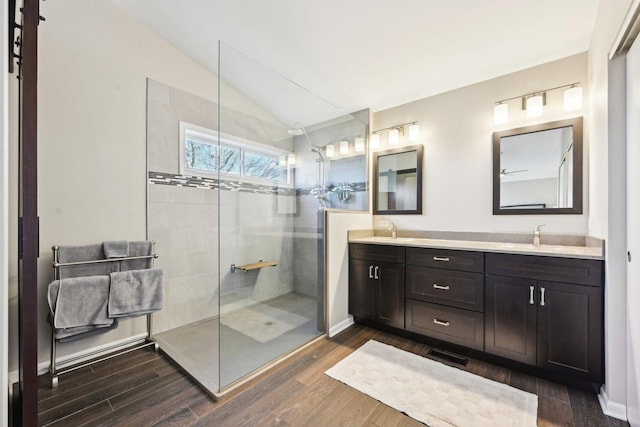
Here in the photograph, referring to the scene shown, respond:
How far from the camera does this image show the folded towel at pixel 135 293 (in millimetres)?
2025

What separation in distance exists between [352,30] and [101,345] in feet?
10.9

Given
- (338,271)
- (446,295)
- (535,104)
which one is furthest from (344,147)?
(446,295)

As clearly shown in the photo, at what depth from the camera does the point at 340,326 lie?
2791 mm

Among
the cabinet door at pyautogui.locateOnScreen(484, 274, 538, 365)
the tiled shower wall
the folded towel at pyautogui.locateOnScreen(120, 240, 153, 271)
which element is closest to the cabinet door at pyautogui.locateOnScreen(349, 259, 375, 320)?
the tiled shower wall

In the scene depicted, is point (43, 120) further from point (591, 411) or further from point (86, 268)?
point (591, 411)

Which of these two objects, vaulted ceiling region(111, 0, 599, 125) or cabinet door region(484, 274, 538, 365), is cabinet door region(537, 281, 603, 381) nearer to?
cabinet door region(484, 274, 538, 365)

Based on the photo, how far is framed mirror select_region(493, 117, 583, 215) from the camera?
229 centimetres

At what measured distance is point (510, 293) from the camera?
Answer: 2064 millimetres

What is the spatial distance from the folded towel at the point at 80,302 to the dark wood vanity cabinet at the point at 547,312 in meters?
2.89

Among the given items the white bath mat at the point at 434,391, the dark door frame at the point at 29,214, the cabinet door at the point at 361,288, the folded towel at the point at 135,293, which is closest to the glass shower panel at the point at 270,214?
the cabinet door at the point at 361,288

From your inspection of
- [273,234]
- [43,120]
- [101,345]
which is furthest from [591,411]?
[43,120]

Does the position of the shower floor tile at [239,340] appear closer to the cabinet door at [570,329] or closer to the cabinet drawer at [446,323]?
the cabinet drawer at [446,323]

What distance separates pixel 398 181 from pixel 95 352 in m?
3.32

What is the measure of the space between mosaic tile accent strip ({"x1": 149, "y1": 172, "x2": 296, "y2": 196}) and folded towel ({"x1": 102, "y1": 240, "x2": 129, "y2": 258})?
0.64m
